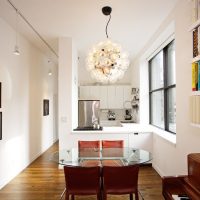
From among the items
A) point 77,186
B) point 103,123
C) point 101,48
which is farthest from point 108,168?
point 103,123

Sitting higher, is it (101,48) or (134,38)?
(134,38)

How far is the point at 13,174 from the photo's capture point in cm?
417

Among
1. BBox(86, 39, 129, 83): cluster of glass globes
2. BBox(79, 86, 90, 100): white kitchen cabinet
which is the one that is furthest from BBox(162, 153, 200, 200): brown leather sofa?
BBox(79, 86, 90, 100): white kitchen cabinet

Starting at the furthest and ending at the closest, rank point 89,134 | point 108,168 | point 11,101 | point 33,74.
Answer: point 33,74 → point 89,134 → point 11,101 → point 108,168

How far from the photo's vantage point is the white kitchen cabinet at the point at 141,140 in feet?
15.7

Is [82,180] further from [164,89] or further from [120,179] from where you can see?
[164,89]

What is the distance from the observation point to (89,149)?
11.4 feet

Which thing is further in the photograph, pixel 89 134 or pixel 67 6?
pixel 89 134

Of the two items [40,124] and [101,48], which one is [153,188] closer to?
[101,48]

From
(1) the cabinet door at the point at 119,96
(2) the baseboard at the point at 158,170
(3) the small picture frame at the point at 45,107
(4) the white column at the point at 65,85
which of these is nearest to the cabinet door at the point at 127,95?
(1) the cabinet door at the point at 119,96

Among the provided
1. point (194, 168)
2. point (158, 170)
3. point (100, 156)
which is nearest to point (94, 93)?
point (158, 170)

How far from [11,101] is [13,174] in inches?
57.0

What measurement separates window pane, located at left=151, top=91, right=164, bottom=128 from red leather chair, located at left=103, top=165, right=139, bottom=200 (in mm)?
2891

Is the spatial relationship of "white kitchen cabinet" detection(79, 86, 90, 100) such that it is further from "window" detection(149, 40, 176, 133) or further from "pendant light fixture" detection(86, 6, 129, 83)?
"pendant light fixture" detection(86, 6, 129, 83)
